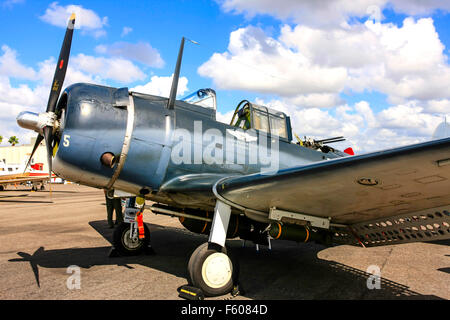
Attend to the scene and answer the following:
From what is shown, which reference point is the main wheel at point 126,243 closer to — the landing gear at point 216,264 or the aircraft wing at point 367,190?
the landing gear at point 216,264

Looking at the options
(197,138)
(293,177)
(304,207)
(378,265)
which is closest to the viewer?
(293,177)

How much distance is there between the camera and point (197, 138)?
473 cm

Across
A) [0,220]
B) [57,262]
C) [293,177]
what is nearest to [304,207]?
[293,177]

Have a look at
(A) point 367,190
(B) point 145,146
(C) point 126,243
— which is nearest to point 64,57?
(B) point 145,146

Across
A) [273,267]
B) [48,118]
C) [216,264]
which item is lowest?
[273,267]

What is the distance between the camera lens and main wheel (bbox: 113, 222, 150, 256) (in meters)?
6.17

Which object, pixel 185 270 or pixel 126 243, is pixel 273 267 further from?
pixel 126 243

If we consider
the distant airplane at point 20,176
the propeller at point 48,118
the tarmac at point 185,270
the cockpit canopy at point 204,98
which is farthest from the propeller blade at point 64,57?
the distant airplane at point 20,176

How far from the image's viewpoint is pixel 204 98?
5.32 metres

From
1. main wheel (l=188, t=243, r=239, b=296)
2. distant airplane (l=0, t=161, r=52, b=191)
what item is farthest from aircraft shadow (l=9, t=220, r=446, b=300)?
distant airplane (l=0, t=161, r=52, b=191)

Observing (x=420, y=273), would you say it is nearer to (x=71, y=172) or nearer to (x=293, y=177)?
(x=293, y=177)

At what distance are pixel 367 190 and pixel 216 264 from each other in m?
1.99

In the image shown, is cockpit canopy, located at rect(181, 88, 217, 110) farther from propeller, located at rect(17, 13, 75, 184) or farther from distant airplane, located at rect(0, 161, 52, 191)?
distant airplane, located at rect(0, 161, 52, 191)

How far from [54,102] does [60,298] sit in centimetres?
262
